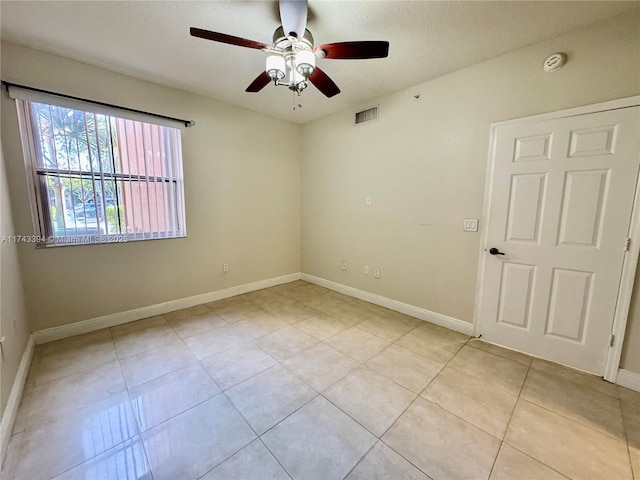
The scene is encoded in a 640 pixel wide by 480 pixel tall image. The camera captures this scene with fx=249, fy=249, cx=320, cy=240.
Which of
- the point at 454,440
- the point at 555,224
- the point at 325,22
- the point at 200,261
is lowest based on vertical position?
the point at 454,440

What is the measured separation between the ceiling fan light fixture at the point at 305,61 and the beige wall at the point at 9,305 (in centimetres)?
232

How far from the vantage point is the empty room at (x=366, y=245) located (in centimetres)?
145

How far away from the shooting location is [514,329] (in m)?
2.34

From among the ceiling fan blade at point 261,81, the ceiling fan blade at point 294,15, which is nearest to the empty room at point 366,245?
the ceiling fan blade at point 294,15

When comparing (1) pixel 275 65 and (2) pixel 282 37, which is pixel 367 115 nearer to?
(2) pixel 282 37

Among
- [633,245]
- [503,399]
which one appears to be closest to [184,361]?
[503,399]

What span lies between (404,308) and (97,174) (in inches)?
144

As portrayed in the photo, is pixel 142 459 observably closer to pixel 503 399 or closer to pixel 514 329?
pixel 503 399

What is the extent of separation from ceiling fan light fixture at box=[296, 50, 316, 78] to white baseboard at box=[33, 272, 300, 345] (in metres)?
2.95

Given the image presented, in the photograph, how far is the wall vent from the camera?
3162mm

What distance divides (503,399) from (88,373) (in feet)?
10.2

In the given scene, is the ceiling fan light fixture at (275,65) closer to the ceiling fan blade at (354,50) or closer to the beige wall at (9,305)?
the ceiling fan blade at (354,50)

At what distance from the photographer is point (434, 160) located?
272 cm

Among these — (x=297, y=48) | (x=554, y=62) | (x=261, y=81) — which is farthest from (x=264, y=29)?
(x=554, y=62)
